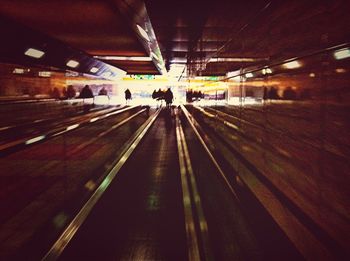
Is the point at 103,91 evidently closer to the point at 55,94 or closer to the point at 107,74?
the point at 107,74

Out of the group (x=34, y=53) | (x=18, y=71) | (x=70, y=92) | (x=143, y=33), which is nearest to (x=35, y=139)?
Result: (x=34, y=53)

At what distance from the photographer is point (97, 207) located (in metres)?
3.97

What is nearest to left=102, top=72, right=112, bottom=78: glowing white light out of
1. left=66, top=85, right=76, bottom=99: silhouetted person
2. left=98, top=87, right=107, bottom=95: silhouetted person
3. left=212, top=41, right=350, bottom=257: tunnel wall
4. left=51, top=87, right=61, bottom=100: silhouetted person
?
left=98, top=87, right=107, bottom=95: silhouetted person

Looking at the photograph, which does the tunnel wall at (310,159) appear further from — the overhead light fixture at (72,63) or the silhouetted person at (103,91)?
the silhouetted person at (103,91)

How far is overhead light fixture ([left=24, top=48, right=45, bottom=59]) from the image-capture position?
869cm

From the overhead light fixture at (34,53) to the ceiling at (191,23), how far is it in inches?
25.6

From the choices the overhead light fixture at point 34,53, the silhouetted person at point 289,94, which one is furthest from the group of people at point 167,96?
the overhead light fixture at point 34,53

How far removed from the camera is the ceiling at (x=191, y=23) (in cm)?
696

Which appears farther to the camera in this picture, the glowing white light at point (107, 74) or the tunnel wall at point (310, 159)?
the glowing white light at point (107, 74)

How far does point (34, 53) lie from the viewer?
29.7ft

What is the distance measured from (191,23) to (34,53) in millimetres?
5478

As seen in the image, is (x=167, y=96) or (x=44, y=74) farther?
(x=167, y=96)

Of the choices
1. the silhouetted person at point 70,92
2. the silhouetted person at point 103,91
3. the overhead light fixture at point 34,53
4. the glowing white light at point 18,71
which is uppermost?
the overhead light fixture at point 34,53

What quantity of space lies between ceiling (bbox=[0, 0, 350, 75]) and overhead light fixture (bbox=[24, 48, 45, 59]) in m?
0.65
